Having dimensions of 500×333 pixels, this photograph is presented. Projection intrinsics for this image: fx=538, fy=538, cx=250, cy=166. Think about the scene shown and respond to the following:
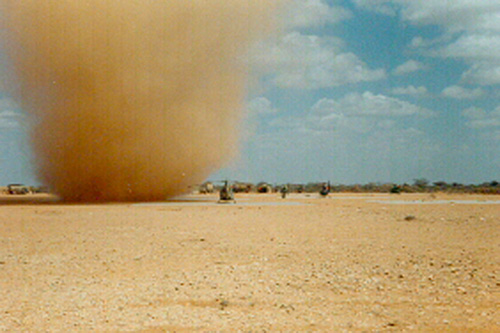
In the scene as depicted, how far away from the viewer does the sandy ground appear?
5934 millimetres

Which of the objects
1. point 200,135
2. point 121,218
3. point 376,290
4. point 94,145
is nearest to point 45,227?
point 121,218

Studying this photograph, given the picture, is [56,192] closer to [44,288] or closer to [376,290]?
[44,288]

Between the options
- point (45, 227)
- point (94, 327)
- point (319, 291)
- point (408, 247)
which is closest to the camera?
point (94, 327)

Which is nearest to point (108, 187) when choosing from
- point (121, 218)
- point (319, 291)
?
point (121, 218)

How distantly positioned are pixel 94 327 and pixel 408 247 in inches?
295

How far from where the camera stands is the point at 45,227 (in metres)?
16.4

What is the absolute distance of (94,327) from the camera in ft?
18.8

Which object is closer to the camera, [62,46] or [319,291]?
[319,291]

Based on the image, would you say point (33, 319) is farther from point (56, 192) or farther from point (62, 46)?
point (56, 192)

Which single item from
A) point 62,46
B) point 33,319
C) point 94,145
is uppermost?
point 62,46

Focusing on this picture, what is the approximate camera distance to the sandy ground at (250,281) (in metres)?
5.93

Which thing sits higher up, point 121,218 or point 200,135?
point 200,135

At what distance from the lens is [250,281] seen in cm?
791

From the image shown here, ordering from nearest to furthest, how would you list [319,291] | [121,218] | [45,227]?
1. [319,291]
2. [45,227]
3. [121,218]
